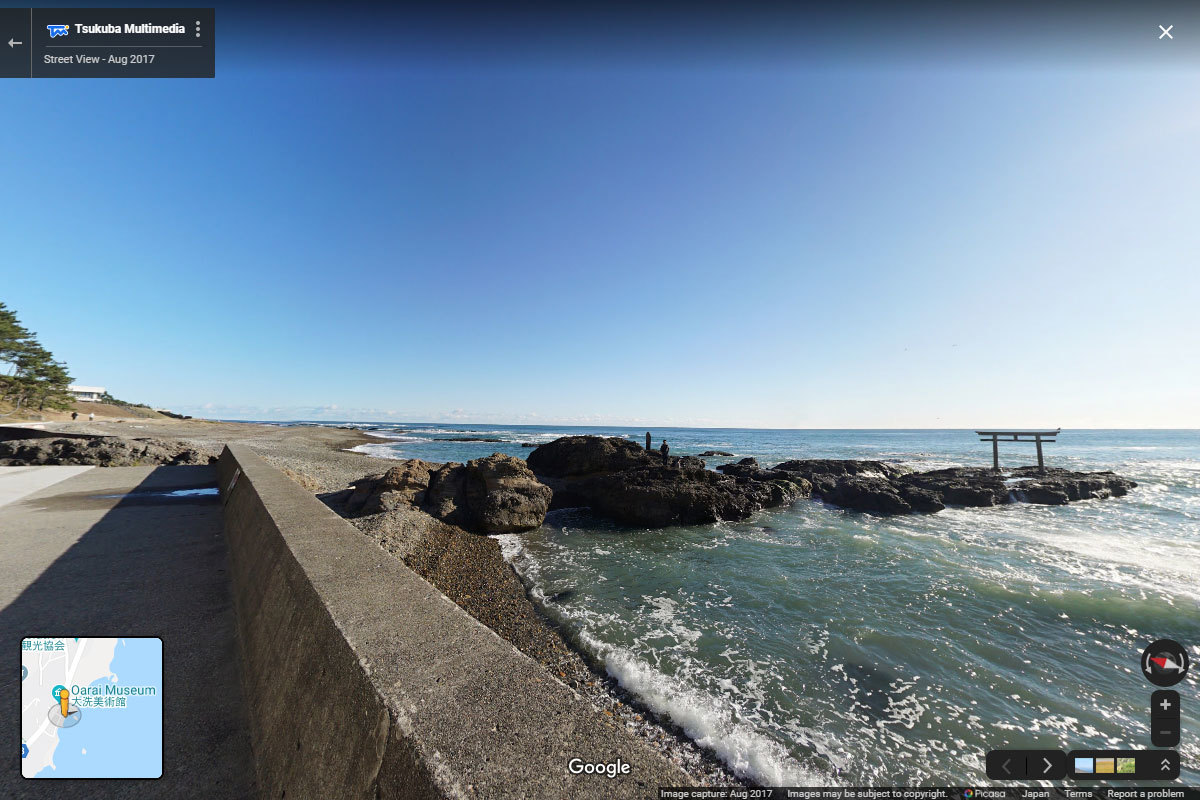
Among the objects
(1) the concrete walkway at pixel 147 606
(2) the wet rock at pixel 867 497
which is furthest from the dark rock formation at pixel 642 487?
(1) the concrete walkway at pixel 147 606

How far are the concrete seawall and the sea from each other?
320cm

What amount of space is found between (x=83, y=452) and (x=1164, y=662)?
2639cm

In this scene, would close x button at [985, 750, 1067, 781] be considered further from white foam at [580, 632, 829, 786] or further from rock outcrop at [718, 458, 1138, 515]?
rock outcrop at [718, 458, 1138, 515]

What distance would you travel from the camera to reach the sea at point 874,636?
13.7ft

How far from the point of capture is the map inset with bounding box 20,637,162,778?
2.06 metres

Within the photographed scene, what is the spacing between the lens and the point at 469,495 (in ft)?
38.6

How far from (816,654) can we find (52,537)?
34.4 ft

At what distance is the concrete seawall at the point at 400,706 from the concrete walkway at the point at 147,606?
0.19 metres

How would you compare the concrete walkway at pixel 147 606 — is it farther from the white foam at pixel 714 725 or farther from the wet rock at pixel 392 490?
the white foam at pixel 714 725

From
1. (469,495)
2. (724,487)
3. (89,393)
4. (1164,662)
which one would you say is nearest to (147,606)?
(469,495)

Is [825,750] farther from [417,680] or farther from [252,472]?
[252,472]

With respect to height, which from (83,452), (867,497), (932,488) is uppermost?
(83,452)

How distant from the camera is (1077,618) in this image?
682 cm

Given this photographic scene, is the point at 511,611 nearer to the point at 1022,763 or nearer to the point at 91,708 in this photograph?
the point at 91,708
